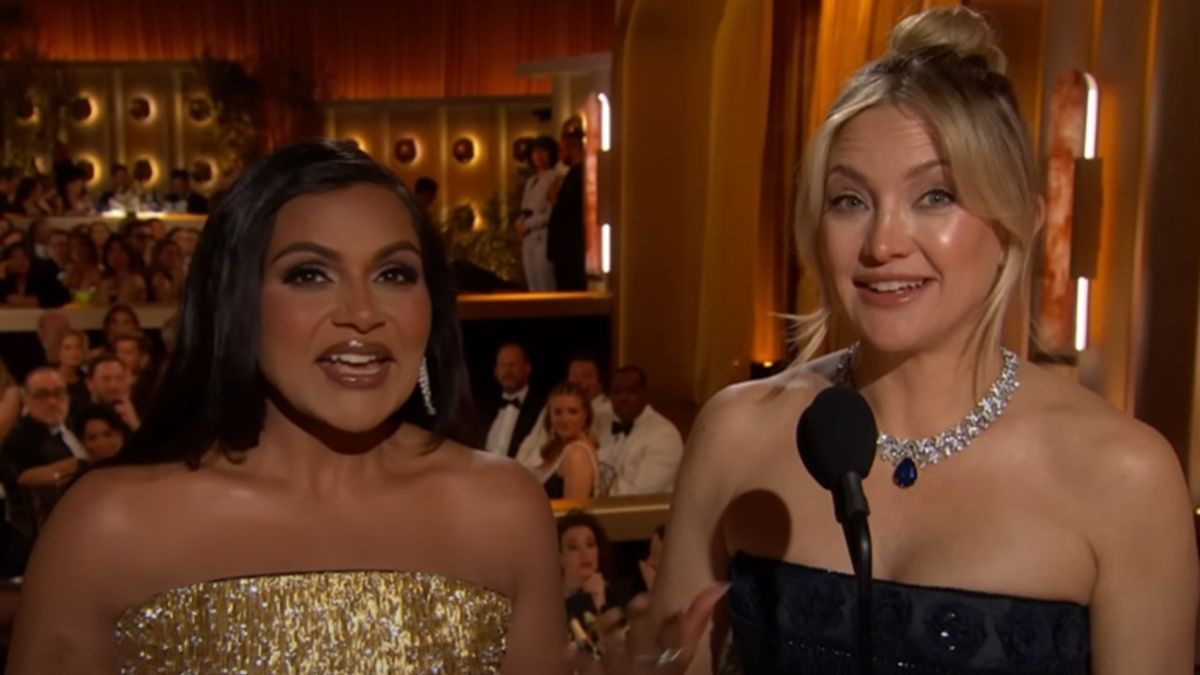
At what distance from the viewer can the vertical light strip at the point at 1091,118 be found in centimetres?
509

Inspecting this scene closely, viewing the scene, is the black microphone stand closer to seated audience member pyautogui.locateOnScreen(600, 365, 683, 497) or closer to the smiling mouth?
the smiling mouth

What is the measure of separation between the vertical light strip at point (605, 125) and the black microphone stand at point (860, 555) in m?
9.13

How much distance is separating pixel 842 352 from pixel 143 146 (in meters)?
17.7

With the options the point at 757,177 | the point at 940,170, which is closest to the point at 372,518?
the point at 940,170

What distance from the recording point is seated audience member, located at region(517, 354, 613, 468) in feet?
21.0

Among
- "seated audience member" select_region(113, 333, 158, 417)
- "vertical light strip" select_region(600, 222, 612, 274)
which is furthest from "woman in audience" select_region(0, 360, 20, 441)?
"vertical light strip" select_region(600, 222, 612, 274)

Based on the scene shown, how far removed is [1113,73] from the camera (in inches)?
199

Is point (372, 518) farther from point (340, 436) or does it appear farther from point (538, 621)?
point (538, 621)

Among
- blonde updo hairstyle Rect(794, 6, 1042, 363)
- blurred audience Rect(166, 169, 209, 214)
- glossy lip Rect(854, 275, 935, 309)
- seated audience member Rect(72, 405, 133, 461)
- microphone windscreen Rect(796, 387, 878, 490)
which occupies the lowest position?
seated audience member Rect(72, 405, 133, 461)

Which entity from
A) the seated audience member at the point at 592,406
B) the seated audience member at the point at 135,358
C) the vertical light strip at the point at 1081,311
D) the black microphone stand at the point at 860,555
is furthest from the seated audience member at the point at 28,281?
the black microphone stand at the point at 860,555

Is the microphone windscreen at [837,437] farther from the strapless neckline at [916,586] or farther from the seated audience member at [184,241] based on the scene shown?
→ the seated audience member at [184,241]

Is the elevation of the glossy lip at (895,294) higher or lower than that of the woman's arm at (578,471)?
higher

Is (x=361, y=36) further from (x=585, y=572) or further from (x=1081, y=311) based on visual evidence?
(x=585, y=572)

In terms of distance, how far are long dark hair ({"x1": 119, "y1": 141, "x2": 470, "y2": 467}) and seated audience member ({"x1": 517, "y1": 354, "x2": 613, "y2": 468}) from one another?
4566 millimetres
